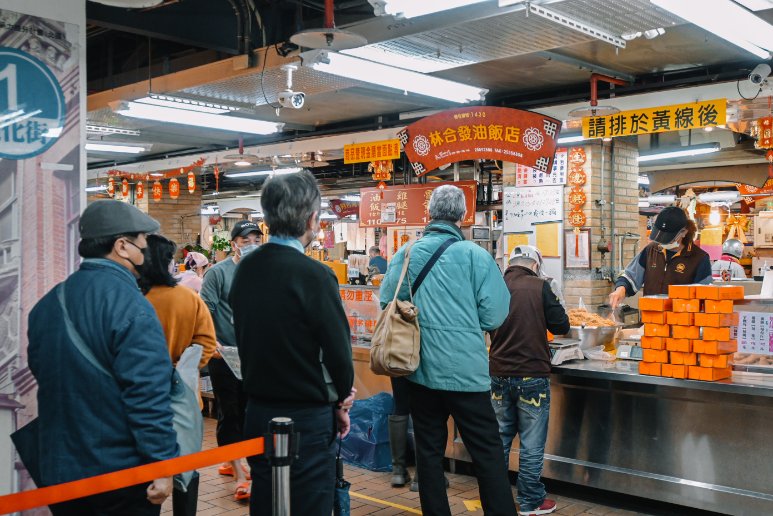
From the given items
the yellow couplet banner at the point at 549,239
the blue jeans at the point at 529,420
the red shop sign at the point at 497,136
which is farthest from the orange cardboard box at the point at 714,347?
the yellow couplet banner at the point at 549,239

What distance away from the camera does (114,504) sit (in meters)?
2.64

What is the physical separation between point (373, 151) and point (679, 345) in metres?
7.03

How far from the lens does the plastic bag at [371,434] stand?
6184mm

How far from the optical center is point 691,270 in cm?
606

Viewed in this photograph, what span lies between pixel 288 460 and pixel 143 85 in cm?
638

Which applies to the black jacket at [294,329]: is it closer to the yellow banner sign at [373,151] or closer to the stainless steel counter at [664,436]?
the stainless steel counter at [664,436]

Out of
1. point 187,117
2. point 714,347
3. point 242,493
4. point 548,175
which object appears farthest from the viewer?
point 548,175

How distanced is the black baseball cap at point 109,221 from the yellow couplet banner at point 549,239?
769 centimetres

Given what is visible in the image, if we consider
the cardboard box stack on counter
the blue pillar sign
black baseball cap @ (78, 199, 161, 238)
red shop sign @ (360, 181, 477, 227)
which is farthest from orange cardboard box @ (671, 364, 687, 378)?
red shop sign @ (360, 181, 477, 227)

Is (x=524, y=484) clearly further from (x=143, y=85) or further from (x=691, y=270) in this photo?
(x=143, y=85)

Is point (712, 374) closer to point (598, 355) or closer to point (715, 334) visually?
point (715, 334)

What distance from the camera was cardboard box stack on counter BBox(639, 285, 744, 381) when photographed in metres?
4.70

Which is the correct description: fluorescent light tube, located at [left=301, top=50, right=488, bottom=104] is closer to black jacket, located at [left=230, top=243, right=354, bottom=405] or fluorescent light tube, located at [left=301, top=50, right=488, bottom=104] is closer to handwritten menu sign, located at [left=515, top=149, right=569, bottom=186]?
black jacket, located at [left=230, top=243, right=354, bottom=405]

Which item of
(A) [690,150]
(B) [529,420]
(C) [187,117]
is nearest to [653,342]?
(B) [529,420]
